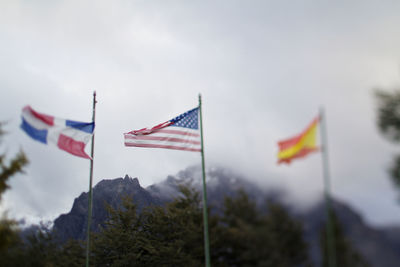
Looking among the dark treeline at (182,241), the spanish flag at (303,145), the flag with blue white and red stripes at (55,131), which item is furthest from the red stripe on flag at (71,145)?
the spanish flag at (303,145)

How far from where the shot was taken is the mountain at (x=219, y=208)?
19.4 m

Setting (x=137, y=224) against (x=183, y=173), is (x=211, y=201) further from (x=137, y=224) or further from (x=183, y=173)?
(x=137, y=224)

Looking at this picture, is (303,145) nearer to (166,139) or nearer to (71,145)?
(166,139)

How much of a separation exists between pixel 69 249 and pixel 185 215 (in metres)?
8.07

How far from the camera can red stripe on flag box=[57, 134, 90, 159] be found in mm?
18000

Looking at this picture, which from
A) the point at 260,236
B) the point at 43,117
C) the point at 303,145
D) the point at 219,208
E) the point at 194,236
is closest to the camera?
the point at 303,145

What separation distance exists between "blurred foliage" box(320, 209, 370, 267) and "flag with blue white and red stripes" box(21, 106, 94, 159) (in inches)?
418

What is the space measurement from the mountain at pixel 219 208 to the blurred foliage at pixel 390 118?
3970 millimetres

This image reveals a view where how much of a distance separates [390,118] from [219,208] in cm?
1313

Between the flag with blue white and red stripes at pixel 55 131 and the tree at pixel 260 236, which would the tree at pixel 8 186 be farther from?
the tree at pixel 260 236

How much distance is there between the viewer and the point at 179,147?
2020cm

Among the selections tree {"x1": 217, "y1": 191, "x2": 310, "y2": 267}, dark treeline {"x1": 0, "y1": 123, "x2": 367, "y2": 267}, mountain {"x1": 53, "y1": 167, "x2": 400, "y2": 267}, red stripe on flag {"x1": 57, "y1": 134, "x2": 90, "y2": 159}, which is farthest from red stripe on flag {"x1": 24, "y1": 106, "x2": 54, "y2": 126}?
tree {"x1": 217, "y1": 191, "x2": 310, "y2": 267}

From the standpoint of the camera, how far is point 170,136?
20156 millimetres

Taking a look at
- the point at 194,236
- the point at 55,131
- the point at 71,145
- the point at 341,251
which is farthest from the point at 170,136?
the point at 194,236
